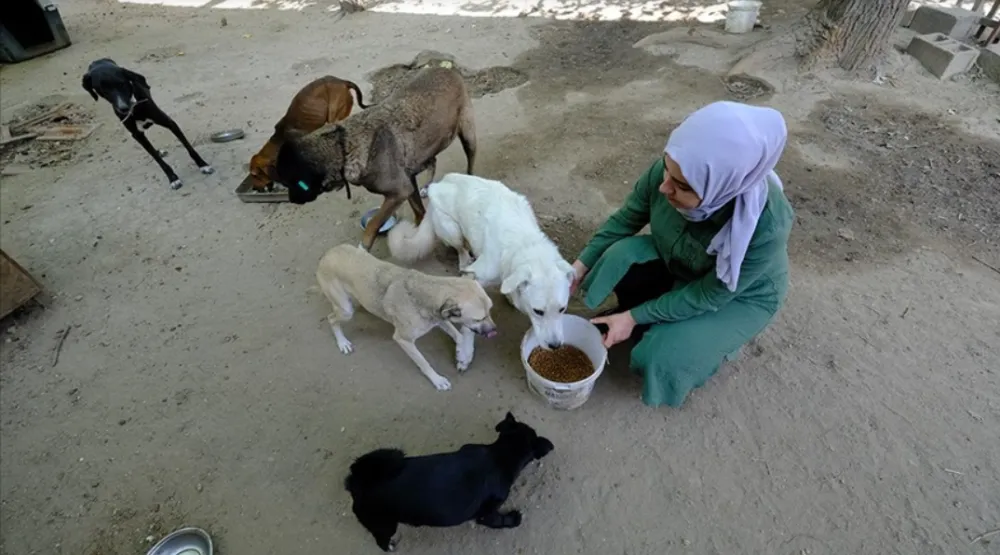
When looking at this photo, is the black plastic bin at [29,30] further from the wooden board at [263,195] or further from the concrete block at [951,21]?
the concrete block at [951,21]

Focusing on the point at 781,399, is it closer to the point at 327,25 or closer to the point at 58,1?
the point at 327,25

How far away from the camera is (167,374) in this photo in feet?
12.2

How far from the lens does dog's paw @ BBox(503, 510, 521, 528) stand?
270 centimetres

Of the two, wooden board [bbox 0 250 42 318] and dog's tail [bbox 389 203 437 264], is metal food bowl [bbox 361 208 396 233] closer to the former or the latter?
dog's tail [bbox 389 203 437 264]

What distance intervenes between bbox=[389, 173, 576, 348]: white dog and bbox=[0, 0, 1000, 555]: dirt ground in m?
0.48

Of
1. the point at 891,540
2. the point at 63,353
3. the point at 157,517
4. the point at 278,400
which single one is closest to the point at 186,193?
the point at 63,353

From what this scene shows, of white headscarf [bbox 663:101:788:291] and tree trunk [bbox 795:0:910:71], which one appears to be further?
tree trunk [bbox 795:0:910:71]

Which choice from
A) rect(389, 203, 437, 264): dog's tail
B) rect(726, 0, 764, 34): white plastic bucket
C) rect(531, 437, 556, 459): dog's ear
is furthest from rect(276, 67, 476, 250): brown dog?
rect(726, 0, 764, 34): white plastic bucket

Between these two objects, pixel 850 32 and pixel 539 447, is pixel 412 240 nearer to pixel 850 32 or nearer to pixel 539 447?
pixel 539 447

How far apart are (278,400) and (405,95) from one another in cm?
276

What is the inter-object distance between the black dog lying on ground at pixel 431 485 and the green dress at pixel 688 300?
3.29 ft

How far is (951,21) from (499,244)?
7.47 meters

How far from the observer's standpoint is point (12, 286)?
400 centimetres

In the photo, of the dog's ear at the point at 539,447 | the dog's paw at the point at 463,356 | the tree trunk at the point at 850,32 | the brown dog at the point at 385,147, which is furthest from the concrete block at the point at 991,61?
the dog's ear at the point at 539,447
